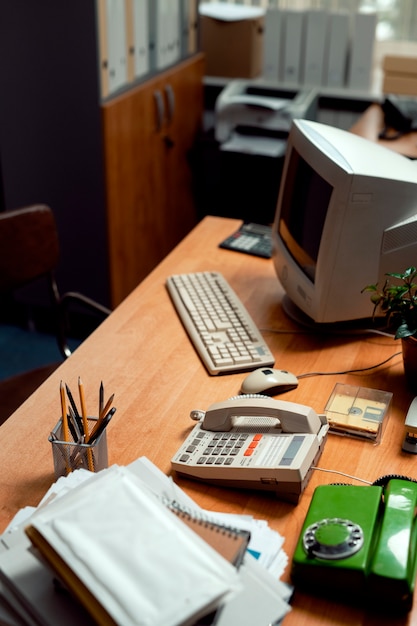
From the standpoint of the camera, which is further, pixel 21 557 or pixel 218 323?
pixel 218 323

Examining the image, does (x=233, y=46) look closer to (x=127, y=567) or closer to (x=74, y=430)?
(x=74, y=430)

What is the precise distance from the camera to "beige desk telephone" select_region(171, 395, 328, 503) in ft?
4.13

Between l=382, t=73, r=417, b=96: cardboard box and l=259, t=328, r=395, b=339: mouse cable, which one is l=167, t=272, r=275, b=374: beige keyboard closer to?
l=259, t=328, r=395, b=339: mouse cable

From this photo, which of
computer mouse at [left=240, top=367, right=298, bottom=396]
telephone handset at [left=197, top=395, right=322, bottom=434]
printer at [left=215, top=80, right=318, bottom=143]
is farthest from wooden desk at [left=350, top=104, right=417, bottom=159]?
telephone handset at [left=197, top=395, right=322, bottom=434]

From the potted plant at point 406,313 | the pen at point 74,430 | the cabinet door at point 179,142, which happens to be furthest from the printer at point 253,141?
the pen at point 74,430

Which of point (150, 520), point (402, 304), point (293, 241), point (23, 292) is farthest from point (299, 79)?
point (150, 520)

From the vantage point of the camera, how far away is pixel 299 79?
12.2 ft

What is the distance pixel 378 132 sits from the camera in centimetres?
312

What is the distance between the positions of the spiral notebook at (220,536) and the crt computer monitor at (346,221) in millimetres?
820

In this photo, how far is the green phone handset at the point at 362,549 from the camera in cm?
106

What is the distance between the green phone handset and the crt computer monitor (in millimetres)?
625

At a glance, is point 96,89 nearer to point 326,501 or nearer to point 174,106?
point 174,106

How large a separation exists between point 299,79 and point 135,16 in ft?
3.28

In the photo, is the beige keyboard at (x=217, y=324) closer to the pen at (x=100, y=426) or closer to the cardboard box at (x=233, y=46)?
the pen at (x=100, y=426)
